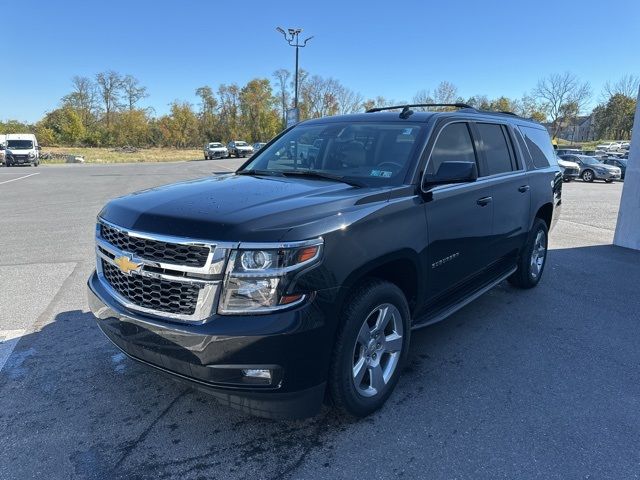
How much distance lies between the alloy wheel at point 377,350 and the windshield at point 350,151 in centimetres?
93

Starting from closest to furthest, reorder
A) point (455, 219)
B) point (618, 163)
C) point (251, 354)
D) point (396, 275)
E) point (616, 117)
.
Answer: point (251, 354) < point (396, 275) < point (455, 219) < point (618, 163) < point (616, 117)

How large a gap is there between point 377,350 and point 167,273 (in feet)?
4.62

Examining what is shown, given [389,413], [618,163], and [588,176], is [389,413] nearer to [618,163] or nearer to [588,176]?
[588,176]

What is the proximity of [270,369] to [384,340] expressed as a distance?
0.98 metres

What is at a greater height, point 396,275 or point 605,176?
point 396,275

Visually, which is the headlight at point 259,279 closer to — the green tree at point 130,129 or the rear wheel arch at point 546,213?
the rear wheel arch at point 546,213

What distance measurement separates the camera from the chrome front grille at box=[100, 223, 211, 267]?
2.39 meters

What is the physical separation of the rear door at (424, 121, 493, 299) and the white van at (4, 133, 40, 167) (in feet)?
143

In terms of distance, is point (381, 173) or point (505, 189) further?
point (505, 189)

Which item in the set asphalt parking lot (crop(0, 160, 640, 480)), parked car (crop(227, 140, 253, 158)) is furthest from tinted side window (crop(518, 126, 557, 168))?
parked car (crop(227, 140, 253, 158))

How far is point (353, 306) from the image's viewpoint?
2691mm

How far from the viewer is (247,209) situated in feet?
8.54

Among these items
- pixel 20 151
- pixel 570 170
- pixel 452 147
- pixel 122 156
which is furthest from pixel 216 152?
pixel 452 147

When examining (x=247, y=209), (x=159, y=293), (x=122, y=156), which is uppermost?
(x=247, y=209)
